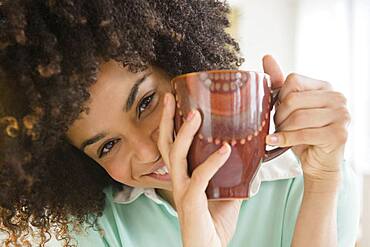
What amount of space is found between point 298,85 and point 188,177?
19 cm

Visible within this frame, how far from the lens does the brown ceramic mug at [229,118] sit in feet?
Result: 2.06

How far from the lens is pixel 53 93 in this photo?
2.34 ft

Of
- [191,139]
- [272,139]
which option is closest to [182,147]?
[191,139]

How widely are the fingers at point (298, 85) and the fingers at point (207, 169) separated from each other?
0.14 m

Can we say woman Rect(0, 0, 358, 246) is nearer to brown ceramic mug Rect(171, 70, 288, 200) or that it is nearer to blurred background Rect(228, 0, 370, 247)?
brown ceramic mug Rect(171, 70, 288, 200)

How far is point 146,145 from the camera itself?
800 millimetres

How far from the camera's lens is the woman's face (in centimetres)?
77

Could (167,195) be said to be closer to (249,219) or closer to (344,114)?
(249,219)

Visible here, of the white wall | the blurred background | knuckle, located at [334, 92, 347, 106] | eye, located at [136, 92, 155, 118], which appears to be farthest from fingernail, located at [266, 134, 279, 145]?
the white wall

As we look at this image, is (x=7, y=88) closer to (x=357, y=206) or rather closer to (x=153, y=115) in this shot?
(x=153, y=115)

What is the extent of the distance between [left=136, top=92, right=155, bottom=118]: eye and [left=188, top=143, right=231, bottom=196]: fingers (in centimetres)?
17

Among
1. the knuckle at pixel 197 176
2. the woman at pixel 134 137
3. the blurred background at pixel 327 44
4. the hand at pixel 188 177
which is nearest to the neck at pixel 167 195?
the woman at pixel 134 137

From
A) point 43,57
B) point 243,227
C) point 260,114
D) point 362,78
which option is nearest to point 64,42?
point 43,57

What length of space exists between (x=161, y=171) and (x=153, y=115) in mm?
90
